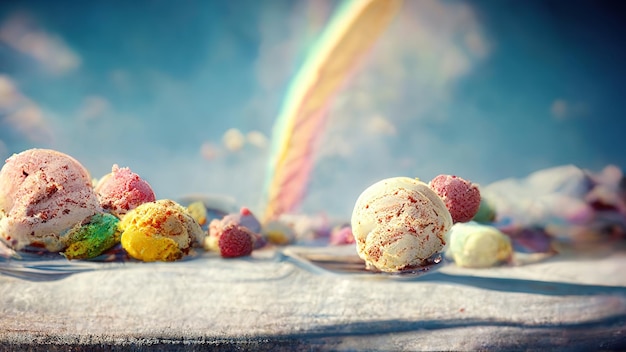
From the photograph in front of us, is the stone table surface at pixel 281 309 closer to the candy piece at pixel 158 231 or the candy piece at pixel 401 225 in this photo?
the candy piece at pixel 158 231

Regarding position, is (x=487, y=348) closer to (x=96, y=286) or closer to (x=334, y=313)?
(x=334, y=313)

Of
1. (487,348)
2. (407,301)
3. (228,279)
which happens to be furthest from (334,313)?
(487,348)

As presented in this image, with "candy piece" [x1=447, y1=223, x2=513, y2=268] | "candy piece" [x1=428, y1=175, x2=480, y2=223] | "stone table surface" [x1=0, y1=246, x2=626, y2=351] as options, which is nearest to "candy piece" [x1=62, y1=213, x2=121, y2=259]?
"stone table surface" [x1=0, y1=246, x2=626, y2=351]

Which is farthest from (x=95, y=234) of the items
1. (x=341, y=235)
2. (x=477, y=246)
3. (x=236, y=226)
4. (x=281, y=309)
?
(x=477, y=246)

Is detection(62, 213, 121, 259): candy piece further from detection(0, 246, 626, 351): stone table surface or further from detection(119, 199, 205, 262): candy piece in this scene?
detection(0, 246, 626, 351): stone table surface

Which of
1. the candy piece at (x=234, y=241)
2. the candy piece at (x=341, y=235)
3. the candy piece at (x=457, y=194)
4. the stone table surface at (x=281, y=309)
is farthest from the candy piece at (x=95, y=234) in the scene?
the candy piece at (x=341, y=235)
